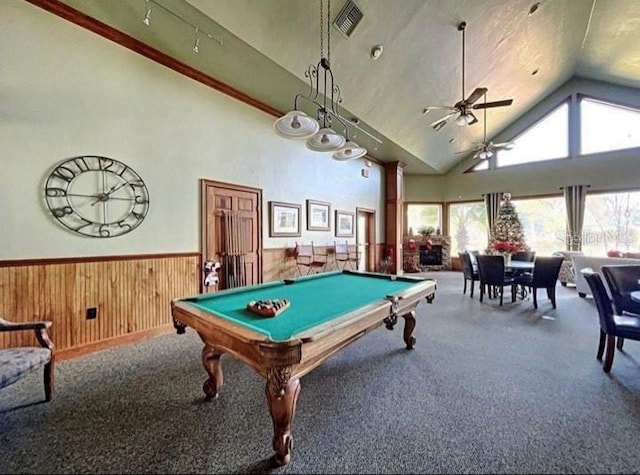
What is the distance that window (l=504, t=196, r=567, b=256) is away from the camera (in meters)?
8.18

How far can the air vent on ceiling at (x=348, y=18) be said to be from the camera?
3510 millimetres

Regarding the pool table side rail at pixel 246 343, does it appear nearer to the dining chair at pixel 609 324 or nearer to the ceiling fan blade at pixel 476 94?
the dining chair at pixel 609 324

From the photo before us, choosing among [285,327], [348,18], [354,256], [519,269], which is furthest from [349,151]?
[354,256]

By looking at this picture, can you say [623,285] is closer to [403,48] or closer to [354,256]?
[403,48]

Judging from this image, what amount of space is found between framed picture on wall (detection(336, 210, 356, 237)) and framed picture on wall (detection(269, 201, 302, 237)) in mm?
1453

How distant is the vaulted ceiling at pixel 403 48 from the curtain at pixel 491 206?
2.33 metres

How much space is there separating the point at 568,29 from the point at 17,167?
8.97 metres

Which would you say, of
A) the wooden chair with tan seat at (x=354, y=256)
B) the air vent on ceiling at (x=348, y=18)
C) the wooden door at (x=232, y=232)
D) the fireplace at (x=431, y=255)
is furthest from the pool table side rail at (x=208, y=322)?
the fireplace at (x=431, y=255)

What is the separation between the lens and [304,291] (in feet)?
8.95

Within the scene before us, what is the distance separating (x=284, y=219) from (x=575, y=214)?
773 centimetres

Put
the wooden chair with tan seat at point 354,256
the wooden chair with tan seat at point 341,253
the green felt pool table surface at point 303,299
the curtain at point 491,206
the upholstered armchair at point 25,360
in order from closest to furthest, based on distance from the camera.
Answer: the green felt pool table surface at point 303,299 < the upholstered armchair at point 25,360 < the wooden chair with tan seat at point 341,253 < the wooden chair with tan seat at point 354,256 < the curtain at point 491,206

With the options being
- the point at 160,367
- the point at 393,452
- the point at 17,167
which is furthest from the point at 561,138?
the point at 17,167

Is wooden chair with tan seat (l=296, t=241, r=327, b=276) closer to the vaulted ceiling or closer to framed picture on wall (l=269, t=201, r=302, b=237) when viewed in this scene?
framed picture on wall (l=269, t=201, r=302, b=237)

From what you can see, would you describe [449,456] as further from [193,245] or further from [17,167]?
[17,167]
